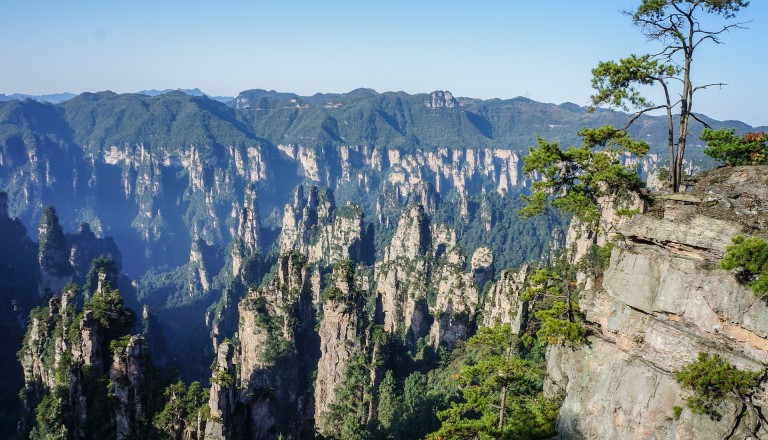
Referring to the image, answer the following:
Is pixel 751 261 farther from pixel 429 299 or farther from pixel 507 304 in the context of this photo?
pixel 429 299

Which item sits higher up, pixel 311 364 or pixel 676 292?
pixel 676 292

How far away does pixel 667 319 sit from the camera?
53.8 ft

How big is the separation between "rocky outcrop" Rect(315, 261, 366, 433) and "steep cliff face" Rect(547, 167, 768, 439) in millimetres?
36245

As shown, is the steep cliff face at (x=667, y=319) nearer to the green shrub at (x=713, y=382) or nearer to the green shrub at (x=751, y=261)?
the green shrub at (x=713, y=382)

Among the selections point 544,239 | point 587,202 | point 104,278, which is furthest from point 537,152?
point 544,239

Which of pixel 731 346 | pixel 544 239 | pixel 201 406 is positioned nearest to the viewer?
pixel 731 346

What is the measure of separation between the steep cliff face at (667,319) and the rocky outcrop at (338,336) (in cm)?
3625

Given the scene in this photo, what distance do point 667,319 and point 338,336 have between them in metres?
41.5

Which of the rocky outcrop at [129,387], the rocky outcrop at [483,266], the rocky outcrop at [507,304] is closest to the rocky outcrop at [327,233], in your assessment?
the rocky outcrop at [483,266]

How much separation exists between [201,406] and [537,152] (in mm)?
26453

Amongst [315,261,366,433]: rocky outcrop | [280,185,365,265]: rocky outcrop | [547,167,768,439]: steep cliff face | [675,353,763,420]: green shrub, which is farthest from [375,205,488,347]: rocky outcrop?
[675,353,763,420]: green shrub

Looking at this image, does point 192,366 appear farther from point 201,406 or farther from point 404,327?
point 201,406

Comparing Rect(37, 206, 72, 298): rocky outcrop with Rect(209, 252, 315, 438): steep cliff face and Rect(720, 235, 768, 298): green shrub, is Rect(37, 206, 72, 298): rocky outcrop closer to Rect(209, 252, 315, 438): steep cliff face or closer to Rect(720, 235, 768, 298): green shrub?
Rect(209, 252, 315, 438): steep cliff face

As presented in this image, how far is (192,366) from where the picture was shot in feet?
281
